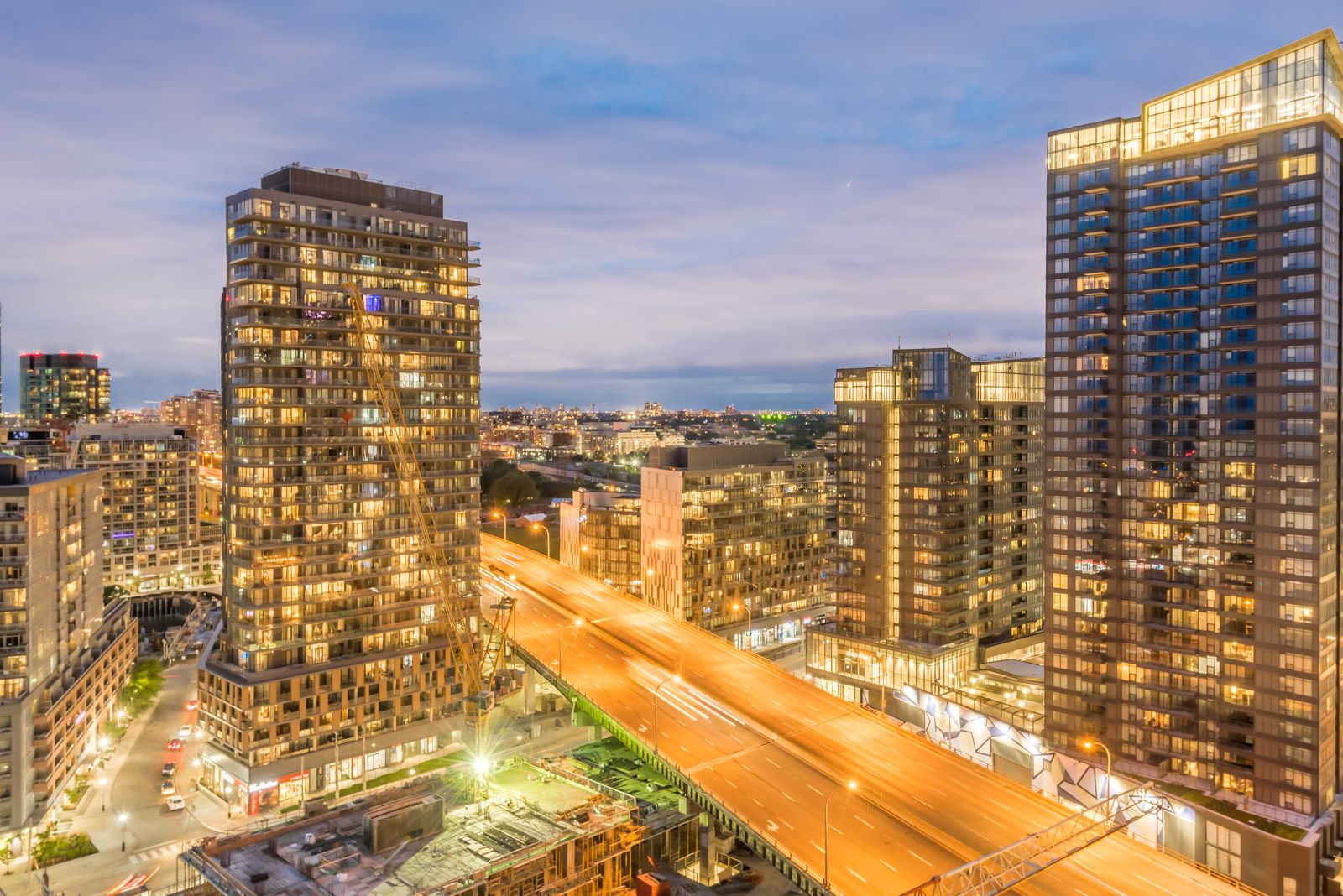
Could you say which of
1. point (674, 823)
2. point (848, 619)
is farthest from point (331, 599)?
point (848, 619)

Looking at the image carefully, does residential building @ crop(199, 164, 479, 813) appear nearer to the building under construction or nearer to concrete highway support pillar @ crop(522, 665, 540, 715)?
concrete highway support pillar @ crop(522, 665, 540, 715)

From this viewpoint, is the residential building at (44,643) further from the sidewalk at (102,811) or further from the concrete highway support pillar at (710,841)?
the concrete highway support pillar at (710,841)

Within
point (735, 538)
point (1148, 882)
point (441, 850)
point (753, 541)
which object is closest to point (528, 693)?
point (735, 538)

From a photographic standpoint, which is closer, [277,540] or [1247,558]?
[1247,558]

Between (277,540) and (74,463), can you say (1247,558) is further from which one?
(74,463)

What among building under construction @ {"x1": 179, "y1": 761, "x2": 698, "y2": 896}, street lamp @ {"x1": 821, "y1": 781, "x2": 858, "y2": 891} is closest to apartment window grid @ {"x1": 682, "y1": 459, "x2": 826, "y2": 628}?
street lamp @ {"x1": 821, "y1": 781, "x2": 858, "y2": 891}

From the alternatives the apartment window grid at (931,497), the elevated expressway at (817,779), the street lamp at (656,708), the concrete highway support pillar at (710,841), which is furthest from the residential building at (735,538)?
the concrete highway support pillar at (710,841)
